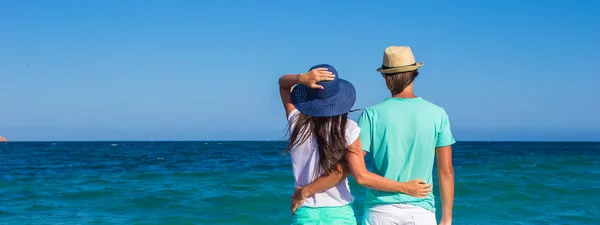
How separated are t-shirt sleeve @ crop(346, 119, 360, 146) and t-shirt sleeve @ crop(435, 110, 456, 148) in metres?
0.44

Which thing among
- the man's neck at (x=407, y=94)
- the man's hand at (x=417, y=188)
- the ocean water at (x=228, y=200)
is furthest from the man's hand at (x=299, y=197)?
the ocean water at (x=228, y=200)

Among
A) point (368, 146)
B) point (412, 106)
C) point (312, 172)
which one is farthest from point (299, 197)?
point (412, 106)

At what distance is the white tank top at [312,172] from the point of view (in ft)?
8.59

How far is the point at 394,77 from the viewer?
2.77m

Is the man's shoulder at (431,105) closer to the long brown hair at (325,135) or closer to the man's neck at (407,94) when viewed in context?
the man's neck at (407,94)

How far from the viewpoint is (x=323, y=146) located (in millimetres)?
2545

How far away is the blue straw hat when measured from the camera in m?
2.52

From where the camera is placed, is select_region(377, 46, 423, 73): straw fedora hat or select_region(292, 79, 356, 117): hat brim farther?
select_region(377, 46, 423, 73): straw fedora hat

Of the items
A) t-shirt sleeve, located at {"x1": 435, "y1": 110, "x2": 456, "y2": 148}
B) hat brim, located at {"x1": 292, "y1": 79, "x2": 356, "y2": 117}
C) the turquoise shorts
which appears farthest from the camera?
t-shirt sleeve, located at {"x1": 435, "y1": 110, "x2": 456, "y2": 148}

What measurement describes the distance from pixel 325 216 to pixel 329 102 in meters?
0.51

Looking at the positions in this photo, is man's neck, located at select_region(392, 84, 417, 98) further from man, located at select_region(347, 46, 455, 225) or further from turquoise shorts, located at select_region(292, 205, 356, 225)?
turquoise shorts, located at select_region(292, 205, 356, 225)

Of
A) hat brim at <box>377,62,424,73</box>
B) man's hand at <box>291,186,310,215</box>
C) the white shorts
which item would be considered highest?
hat brim at <box>377,62,424,73</box>

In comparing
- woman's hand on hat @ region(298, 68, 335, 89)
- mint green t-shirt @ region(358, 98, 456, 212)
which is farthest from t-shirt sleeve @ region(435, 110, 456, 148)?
woman's hand on hat @ region(298, 68, 335, 89)

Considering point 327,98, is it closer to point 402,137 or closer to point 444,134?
point 402,137
